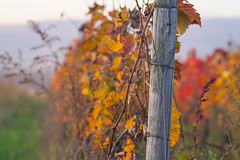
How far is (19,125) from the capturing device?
11.6 m

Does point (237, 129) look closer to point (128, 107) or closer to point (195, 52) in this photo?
point (128, 107)

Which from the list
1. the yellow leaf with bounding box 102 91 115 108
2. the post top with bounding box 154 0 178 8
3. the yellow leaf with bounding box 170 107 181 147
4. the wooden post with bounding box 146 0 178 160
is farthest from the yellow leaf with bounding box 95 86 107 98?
the post top with bounding box 154 0 178 8

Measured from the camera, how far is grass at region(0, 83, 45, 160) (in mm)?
7412

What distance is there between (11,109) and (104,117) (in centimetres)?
1177

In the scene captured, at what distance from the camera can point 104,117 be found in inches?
124

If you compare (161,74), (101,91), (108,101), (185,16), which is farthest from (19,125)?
(161,74)

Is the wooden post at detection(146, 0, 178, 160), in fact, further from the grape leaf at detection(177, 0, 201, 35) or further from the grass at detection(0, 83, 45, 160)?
the grass at detection(0, 83, 45, 160)

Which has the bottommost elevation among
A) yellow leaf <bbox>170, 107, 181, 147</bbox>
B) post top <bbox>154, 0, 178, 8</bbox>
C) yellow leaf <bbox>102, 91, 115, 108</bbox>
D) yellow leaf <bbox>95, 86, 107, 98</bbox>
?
yellow leaf <bbox>170, 107, 181, 147</bbox>

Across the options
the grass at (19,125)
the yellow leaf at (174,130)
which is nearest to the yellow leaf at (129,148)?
the yellow leaf at (174,130)

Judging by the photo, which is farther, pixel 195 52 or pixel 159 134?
pixel 195 52

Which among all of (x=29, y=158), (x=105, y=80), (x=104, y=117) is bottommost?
(x=29, y=158)

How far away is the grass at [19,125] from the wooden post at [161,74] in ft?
18.6

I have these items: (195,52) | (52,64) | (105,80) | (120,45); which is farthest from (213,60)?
(120,45)

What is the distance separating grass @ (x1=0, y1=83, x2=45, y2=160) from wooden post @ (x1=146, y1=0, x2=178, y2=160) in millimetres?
5661
